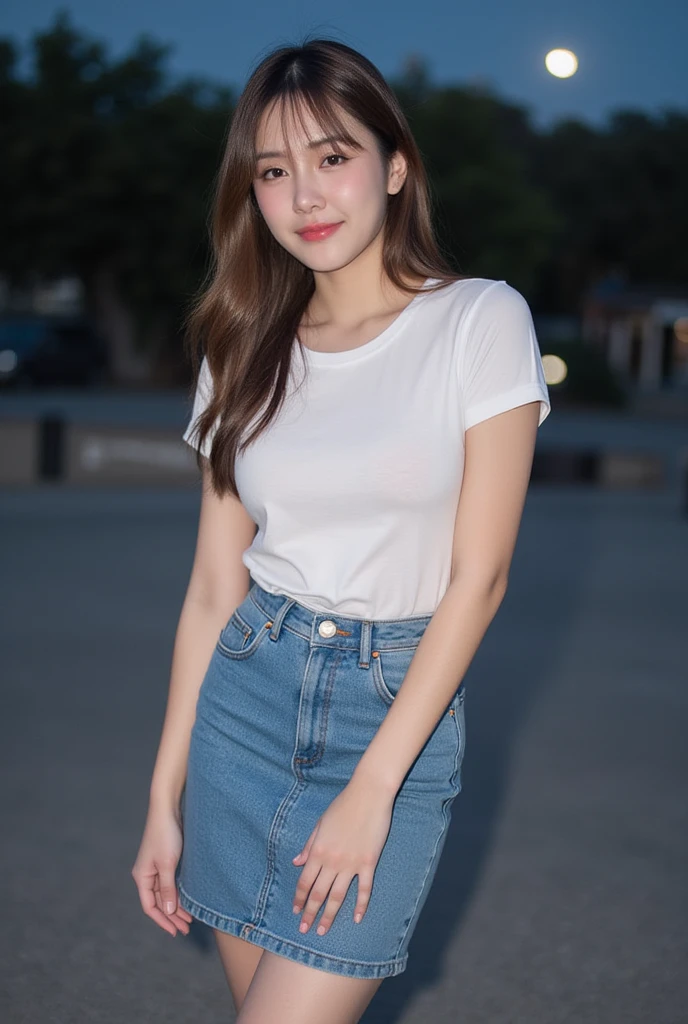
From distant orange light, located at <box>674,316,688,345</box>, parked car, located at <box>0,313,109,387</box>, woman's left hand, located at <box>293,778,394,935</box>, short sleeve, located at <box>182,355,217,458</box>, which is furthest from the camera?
distant orange light, located at <box>674,316,688,345</box>

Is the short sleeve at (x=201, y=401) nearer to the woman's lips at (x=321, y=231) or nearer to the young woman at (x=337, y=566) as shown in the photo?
the young woman at (x=337, y=566)

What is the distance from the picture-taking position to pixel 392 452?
2088 millimetres

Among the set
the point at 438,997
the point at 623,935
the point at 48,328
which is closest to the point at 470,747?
the point at 623,935

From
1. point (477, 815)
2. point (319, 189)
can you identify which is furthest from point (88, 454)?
point (319, 189)

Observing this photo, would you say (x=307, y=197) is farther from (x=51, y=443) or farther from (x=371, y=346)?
(x=51, y=443)

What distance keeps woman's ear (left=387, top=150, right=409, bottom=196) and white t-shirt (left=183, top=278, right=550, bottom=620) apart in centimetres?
26

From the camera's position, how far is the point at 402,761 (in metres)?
1.93

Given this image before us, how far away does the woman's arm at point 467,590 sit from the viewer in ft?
6.32

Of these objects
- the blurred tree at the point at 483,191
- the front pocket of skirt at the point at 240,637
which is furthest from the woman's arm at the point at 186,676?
the blurred tree at the point at 483,191

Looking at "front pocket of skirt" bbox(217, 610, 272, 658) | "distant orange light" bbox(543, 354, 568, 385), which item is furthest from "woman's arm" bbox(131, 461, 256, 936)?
"distant orange light" bbox(543, 354, 568, 385)

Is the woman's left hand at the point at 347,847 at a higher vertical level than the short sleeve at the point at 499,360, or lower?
lower

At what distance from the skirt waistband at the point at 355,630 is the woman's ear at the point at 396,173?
0.79 meters

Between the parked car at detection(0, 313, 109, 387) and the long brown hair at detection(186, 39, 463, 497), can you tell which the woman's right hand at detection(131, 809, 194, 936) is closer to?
the long brown hair at detection(186, 39, 463, 497)

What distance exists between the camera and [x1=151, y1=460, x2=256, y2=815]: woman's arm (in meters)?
2.39
